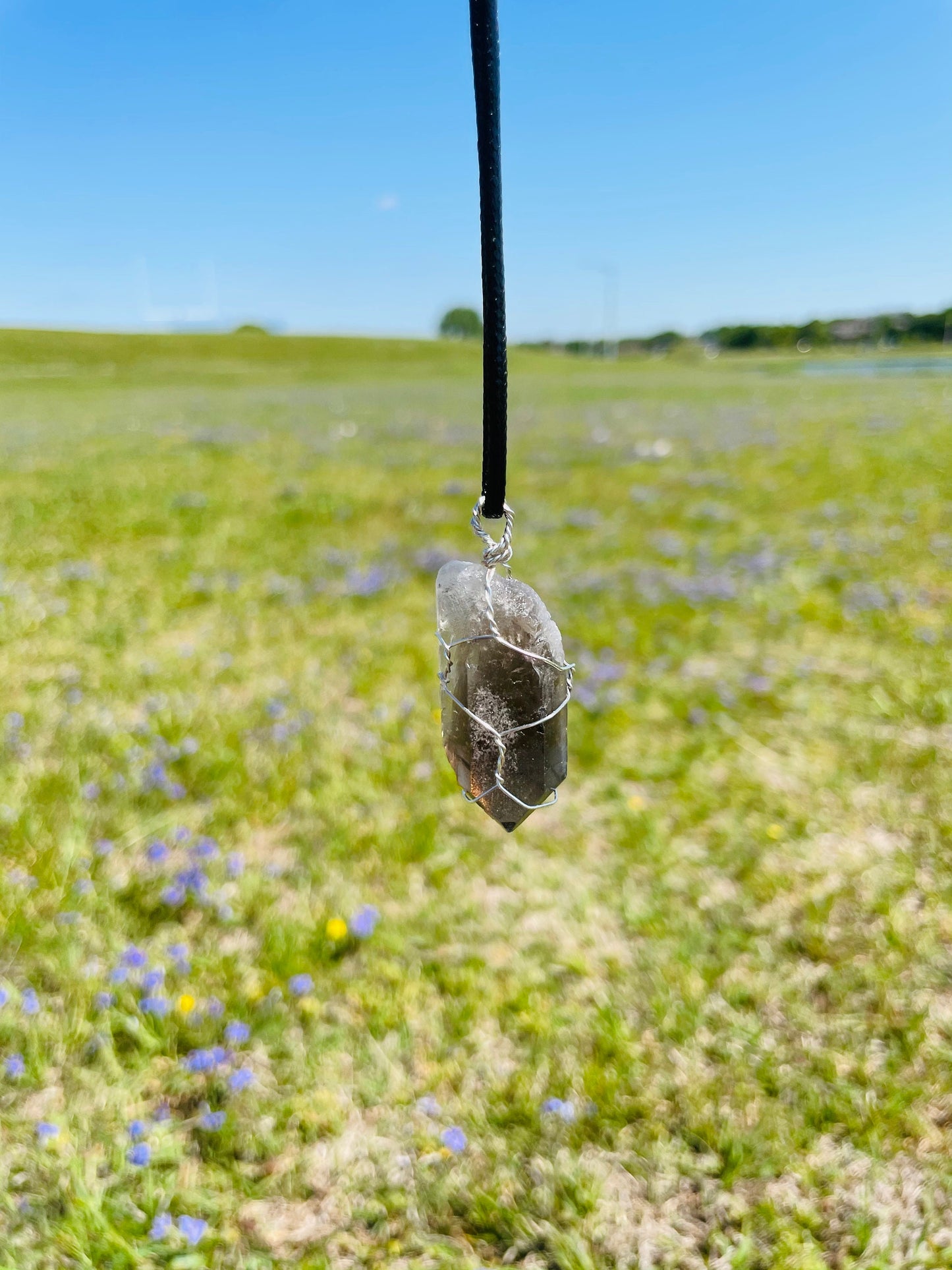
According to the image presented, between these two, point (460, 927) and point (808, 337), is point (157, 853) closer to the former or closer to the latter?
point (460, 927)

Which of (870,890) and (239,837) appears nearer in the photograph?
(870,890)

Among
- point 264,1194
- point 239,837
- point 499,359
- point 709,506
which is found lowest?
point 264,1194

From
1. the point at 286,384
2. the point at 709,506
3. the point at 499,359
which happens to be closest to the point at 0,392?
the point at 286,384

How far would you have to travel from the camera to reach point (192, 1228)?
2062 mm

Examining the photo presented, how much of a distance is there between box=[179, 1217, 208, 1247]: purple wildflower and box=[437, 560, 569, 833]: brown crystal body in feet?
5.28

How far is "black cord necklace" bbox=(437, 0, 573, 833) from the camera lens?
1.22 metres

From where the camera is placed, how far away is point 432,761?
4.31 metres

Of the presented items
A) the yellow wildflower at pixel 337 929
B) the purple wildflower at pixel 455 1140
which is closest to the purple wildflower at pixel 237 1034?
the yellow wildflower at pixel 337 929

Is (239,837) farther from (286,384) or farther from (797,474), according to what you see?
(286,384)

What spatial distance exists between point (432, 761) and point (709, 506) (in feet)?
22.7

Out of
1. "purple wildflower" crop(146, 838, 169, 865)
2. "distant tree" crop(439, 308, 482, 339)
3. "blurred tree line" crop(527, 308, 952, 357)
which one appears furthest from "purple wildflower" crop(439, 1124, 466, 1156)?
"distant tree" crop(439, 308, 482, 339)

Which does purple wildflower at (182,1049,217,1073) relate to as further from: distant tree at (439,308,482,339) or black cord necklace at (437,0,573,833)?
distant tree at (439,308,482,339)

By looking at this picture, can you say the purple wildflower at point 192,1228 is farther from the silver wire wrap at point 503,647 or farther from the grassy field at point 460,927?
the silver wire wrap at point 503,647

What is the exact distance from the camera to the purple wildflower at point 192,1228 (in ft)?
6.73
